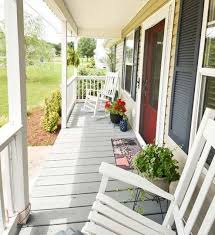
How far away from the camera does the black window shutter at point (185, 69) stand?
6.66ft

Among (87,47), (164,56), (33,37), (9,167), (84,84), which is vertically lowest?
(9,167)

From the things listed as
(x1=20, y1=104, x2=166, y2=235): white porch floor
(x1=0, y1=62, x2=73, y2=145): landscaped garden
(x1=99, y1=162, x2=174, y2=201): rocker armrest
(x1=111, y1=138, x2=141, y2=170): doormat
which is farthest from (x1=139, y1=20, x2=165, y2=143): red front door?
(x1=99, y1=162, x2=174, y2=201): rocker armrest

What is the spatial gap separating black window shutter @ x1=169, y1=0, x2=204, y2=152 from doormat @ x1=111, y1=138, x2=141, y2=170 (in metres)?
1.00

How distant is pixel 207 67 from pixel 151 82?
199cm

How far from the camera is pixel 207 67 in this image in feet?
6.17

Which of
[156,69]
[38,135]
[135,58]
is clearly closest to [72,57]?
[38,135]

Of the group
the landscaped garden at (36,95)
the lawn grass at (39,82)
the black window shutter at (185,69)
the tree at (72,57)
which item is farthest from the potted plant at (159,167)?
the lawn grass at (39,82)

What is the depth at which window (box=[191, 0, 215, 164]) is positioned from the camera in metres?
1.80

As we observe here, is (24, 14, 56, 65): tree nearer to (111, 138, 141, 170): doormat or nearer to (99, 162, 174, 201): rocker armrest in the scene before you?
(111, 138, 141, 170): doormat

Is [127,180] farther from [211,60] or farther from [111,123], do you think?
[111,123]

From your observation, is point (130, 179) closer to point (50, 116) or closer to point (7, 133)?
point (7, 133)

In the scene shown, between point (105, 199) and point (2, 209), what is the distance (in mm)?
739

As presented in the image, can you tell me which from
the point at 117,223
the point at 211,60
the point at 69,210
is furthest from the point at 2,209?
the point at 211,60

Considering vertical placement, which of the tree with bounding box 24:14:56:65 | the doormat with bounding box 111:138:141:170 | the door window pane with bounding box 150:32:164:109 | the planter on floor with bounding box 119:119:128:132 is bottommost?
the doormat with bounding box 111:138:141:170
